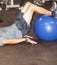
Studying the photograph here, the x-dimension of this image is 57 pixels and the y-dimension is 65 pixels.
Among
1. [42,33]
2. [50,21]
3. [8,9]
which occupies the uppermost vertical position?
[50,21]

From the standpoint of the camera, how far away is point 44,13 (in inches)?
117

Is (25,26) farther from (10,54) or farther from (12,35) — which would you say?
(10,54)

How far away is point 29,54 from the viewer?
2717mm

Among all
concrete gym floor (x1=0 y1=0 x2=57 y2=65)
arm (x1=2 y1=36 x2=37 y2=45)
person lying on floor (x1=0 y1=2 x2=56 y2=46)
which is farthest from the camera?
person lying on floor (x1=0 y1=2 x2=56 y2=46)

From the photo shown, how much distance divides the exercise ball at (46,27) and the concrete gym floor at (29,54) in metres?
0.17

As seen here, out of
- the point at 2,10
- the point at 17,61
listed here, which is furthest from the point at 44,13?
the point at 2,10

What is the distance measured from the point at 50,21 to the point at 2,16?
2107mm

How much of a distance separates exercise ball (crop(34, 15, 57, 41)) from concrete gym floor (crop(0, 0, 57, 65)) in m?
0.17

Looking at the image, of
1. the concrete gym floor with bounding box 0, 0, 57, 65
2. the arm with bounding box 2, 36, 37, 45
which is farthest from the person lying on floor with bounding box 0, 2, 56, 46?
the concrete gym floor with bounding box 0, 0, 57, 65

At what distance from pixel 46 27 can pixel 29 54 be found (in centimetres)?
46

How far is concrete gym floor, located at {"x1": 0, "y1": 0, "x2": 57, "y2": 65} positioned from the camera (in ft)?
8.23

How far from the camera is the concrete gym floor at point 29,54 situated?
8.23ft

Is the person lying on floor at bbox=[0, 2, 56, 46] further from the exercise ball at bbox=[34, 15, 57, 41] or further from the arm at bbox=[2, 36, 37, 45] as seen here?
the exercise ball at bbox=[34, 15, 57, 41]

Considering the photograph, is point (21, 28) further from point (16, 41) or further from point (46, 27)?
point (46, 27)
